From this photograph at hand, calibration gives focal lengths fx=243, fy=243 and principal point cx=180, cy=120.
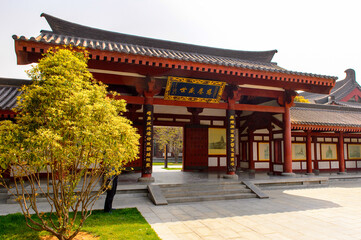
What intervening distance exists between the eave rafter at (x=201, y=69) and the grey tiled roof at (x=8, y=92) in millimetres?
2245

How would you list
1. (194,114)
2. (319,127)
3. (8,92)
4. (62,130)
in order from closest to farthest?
(62,130) < (8,92) < (319,127) < (194,114)

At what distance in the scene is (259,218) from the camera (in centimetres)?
583

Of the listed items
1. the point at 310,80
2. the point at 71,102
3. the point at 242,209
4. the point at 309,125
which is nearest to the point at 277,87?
the point at 310,80

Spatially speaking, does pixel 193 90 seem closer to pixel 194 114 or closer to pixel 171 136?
pixel 194 114

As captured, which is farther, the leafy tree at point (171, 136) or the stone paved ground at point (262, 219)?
the leafy tree at point (171, 136)

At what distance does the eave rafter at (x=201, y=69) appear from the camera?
22.4 feet

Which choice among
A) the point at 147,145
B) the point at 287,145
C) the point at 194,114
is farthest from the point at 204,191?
the point at 194,114

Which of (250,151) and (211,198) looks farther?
(250,151)

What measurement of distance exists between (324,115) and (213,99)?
29.0 feet

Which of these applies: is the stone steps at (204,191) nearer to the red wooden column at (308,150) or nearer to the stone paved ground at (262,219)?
the stone paved ground at (262,219)

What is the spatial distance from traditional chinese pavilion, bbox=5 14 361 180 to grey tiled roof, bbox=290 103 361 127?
88 mm

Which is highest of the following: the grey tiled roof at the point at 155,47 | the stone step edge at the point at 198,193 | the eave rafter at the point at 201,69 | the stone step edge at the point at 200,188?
the grey tiled roof at the point at 155,47

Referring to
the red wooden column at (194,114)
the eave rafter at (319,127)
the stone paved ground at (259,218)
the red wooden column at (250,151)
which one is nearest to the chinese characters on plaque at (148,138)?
the stone paved ground at (259,218)

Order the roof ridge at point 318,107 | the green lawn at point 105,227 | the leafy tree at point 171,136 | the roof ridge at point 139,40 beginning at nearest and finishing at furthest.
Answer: the green lawn at point 105,227 < the roof ridge at point 139,40 < the roof ridge at point 318,107 < the leafy tree at point 171,136
